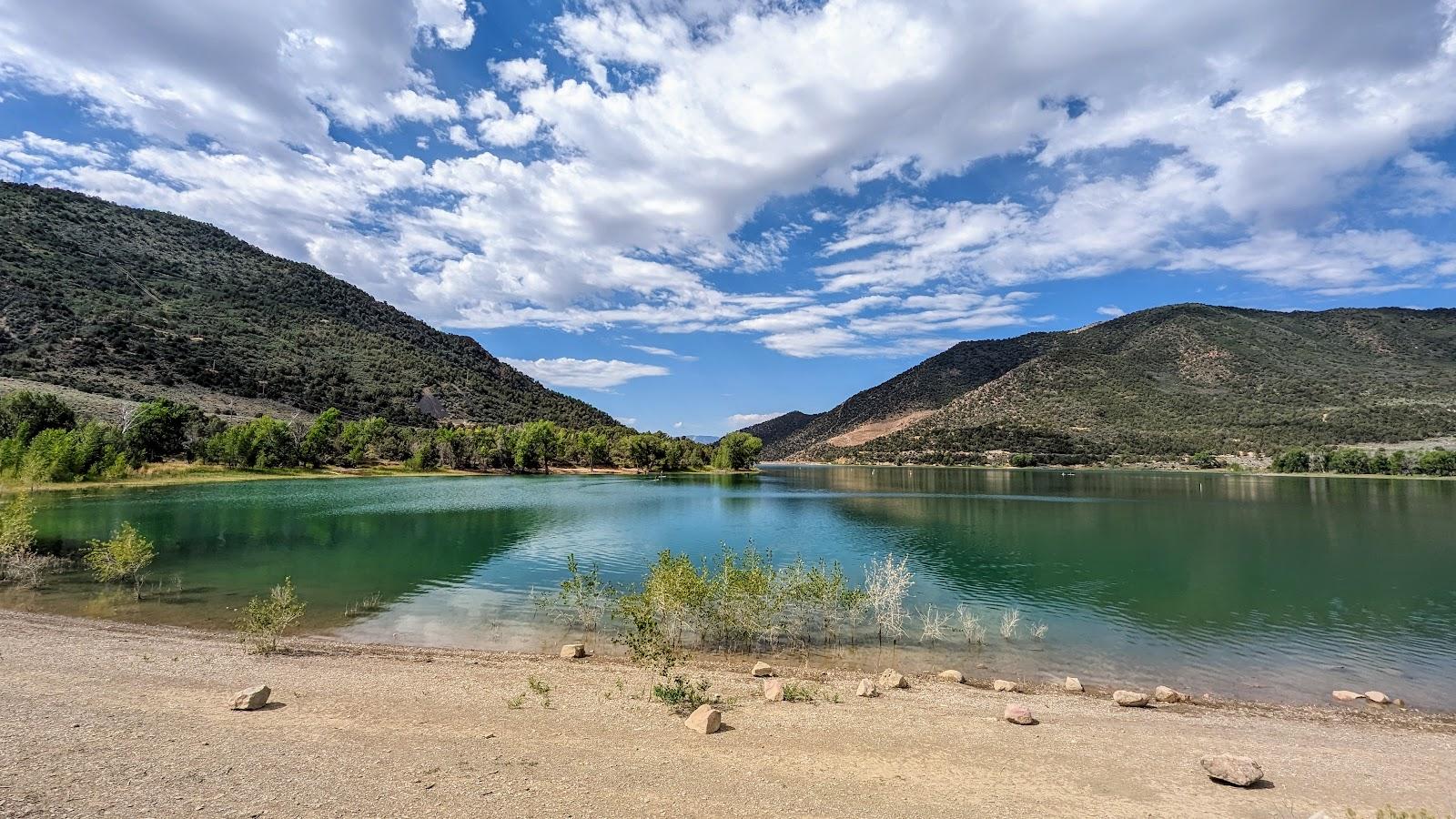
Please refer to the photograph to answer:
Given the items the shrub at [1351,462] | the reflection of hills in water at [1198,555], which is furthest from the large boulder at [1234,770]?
the shrub at [1351,462]

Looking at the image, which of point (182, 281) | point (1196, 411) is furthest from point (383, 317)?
point (1196, 411)

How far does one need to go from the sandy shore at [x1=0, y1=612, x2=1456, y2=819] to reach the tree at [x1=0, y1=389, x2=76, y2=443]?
73.6m

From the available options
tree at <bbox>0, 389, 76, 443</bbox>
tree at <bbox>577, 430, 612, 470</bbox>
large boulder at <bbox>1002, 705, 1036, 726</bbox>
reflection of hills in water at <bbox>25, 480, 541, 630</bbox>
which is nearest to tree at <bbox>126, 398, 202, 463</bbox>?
tree at <bbox>0, 389, 76, 443</bbox>

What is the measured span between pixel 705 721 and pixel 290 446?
106 meters

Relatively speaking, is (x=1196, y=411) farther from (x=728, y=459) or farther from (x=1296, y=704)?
(x=1296, y=704)

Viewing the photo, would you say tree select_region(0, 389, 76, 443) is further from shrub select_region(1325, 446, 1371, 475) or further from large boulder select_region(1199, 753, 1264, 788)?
shrub select_region(1325, 446, 1371, 475)

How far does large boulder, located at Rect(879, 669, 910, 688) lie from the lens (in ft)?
56.9

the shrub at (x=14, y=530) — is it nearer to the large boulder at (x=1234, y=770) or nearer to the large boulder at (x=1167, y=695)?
the large boulder at (x=1234, y=770)

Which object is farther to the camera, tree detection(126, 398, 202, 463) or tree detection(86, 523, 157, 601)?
tree detection(126, 398, 202, 463)

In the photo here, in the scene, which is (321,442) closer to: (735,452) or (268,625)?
(735,452)

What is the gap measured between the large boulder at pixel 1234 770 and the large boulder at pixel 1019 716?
3499 mm

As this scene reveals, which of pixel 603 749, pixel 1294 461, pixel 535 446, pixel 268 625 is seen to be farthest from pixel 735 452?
pixel 603 749

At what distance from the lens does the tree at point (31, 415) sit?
66125mm

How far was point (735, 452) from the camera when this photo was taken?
16200cm
